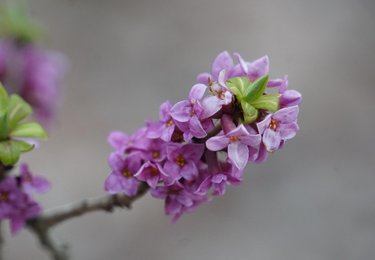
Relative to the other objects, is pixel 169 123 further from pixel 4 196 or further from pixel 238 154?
pixel 4 196

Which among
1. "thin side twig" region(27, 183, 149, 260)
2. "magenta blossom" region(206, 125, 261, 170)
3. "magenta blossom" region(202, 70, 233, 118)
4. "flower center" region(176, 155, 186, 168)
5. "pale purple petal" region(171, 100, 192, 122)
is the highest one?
"magenta blossom" region(202, 70, 233, 118)

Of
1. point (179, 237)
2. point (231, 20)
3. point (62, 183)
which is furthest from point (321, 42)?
point (62, 183)

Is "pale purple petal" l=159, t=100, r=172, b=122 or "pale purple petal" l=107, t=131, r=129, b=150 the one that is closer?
"pale purple petal" l=159, t=100, r=172, b=122

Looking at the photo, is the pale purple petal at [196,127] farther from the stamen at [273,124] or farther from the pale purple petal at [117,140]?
the pale purple petal at [117,140]

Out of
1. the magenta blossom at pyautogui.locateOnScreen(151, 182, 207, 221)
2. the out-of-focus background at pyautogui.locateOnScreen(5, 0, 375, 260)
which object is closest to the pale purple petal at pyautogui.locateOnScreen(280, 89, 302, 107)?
the magenta blossom at pyautogui.locateOnScreen(151, 182, 207, 221)

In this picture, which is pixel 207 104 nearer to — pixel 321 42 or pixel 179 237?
pixel 179 237

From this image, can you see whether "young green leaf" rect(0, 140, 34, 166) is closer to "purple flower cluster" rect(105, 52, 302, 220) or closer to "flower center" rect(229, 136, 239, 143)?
"purple flower cluster" rect(105, 52, 302, 220)
